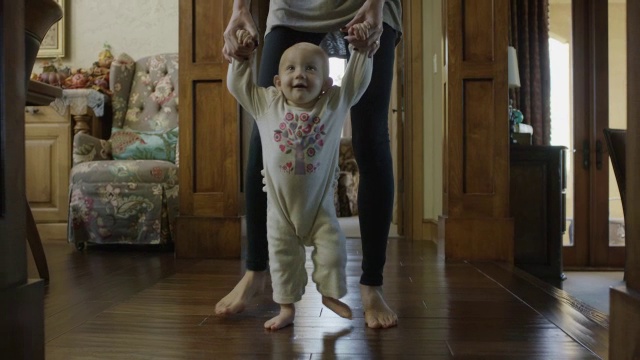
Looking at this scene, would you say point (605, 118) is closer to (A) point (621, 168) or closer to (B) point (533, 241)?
(B) point (533, 241)

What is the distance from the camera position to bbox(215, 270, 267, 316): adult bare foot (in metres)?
1.32

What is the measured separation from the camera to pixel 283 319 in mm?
1207

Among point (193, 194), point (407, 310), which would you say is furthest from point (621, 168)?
point (193, 194)

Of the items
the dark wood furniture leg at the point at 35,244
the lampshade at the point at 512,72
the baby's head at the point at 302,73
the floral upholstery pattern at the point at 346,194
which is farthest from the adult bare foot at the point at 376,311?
the floral upholstery pattern at the point at 346,194

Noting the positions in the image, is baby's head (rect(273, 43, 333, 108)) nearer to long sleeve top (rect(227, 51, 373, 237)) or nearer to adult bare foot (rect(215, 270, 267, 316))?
long sleeve top (rect(227, 51, 373, 237))

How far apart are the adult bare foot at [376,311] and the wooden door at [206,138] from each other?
119 centimetres

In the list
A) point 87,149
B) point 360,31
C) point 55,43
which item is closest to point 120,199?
point 87,149

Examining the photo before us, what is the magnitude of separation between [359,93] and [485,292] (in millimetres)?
777

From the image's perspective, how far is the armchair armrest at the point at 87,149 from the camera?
9.67 ft

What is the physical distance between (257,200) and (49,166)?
7.93 ft

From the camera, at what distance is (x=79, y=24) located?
→ 400cm

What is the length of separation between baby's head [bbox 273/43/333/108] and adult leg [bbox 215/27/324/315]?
0.17m

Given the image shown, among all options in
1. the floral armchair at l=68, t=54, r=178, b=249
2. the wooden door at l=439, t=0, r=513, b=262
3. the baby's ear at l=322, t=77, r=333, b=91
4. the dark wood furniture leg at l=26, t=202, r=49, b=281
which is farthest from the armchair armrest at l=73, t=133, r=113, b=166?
the baby's ear at l=322, t=77, r=333, b=91

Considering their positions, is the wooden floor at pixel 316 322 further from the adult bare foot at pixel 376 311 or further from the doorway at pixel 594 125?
the doorway at pixel 594 125
